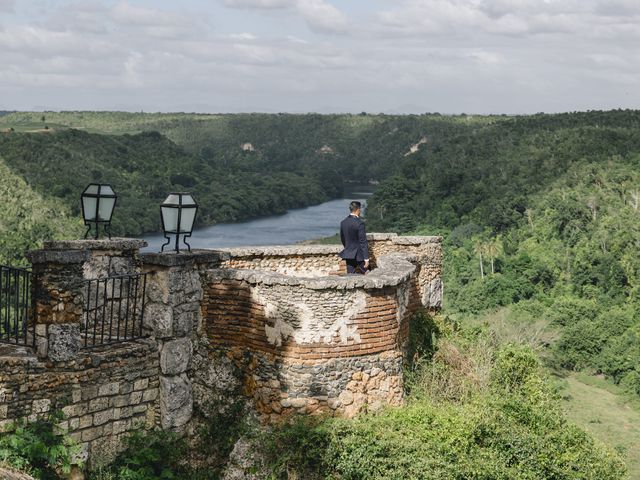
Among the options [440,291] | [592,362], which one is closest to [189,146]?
[592,362]

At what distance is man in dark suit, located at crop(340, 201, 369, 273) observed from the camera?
1074cm

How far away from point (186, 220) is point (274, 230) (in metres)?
74.0

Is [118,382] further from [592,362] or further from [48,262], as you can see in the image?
[592,362]

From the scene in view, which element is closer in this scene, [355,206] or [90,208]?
[90,208]

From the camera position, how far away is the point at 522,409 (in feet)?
35.1

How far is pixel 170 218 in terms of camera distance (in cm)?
895

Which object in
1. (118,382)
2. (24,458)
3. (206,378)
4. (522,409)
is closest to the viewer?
(24,458)

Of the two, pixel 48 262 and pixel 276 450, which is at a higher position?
pixel 48 262

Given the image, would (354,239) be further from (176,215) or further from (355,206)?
(176,215)

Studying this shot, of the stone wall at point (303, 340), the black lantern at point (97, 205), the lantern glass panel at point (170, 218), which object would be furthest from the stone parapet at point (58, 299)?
the black lantern at point (97, 205)

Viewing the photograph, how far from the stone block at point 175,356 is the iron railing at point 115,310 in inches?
14.4

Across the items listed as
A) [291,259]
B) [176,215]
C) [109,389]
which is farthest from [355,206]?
[109,389]

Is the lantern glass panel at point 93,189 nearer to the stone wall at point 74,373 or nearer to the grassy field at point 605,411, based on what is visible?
the stone wall at point 74,373

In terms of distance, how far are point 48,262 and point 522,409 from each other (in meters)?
6.48
